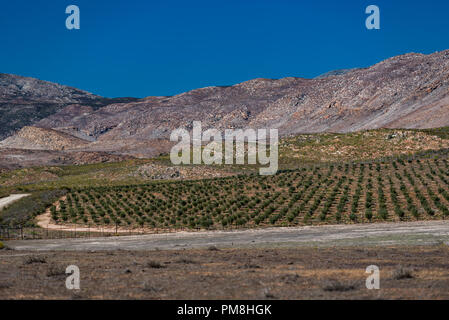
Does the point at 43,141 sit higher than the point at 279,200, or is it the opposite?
the point at 43,141

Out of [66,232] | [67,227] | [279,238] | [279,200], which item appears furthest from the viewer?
[279,200]

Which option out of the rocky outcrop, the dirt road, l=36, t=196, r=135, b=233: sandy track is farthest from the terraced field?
the rocky outcrop

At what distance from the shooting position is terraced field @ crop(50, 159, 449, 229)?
40594 mm

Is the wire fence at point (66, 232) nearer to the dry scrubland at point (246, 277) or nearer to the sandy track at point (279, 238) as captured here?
the sandy track at point (279, 238)

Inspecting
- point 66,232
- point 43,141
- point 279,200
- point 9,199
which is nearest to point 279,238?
point 66,232

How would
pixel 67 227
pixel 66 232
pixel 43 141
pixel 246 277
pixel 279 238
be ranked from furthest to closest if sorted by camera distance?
pixel 43 141 → pixel 67 227 → pixel 66 232 → pixel 279 238 → pixel 246 277

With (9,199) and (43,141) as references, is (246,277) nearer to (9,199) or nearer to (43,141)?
(9,199)

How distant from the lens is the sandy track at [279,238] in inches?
1060

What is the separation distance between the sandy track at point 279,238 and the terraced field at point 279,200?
395cm

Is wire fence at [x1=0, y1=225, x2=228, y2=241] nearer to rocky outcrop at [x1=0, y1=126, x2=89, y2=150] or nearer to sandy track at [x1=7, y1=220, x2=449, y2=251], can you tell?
sandy track at [x1=7, y1=220, x2=449, y2=251]

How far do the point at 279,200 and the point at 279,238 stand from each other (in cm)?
1991

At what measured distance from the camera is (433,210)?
129 ft

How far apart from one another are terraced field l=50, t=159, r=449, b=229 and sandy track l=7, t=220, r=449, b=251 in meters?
3.95

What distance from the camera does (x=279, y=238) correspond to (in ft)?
101
